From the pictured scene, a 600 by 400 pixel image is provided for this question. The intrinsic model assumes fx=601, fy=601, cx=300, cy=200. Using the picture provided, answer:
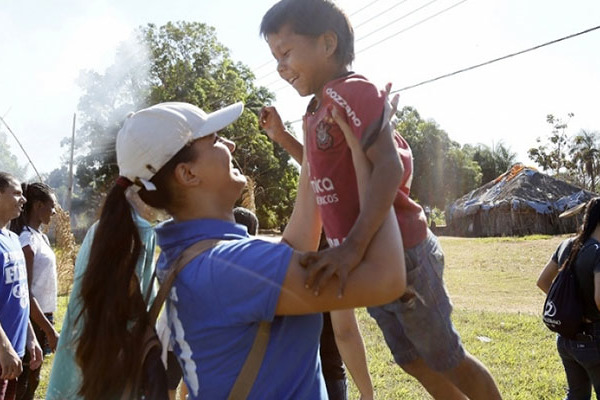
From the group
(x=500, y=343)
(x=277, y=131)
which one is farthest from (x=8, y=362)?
(x=500, y=343)

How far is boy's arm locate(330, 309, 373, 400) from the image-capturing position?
356 centimetres

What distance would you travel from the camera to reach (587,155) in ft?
176

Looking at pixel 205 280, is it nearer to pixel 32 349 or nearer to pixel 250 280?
pixel 250 280

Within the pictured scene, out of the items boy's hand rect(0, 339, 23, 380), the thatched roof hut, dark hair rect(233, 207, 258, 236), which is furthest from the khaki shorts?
the thatched roof hut

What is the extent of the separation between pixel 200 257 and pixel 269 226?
33790mm

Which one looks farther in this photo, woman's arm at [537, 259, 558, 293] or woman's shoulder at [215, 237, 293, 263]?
woman's arm at [537, 259, 558, 293]

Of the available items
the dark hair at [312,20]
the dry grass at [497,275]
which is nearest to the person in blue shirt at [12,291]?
the dark hair at [312,20]

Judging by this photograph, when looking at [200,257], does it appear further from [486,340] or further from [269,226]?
[269,226]

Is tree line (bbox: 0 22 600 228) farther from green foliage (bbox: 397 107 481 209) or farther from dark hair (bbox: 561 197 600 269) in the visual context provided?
dark hair (bbox: 561 197 600 269)

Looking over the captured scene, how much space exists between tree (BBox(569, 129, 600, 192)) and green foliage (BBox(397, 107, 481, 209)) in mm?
9412

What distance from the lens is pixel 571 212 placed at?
4.35 metres

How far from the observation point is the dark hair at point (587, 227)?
385 cm

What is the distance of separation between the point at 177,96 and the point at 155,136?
111 feet

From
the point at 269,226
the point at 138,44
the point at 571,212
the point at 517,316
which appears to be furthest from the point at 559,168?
the point at 571,212
